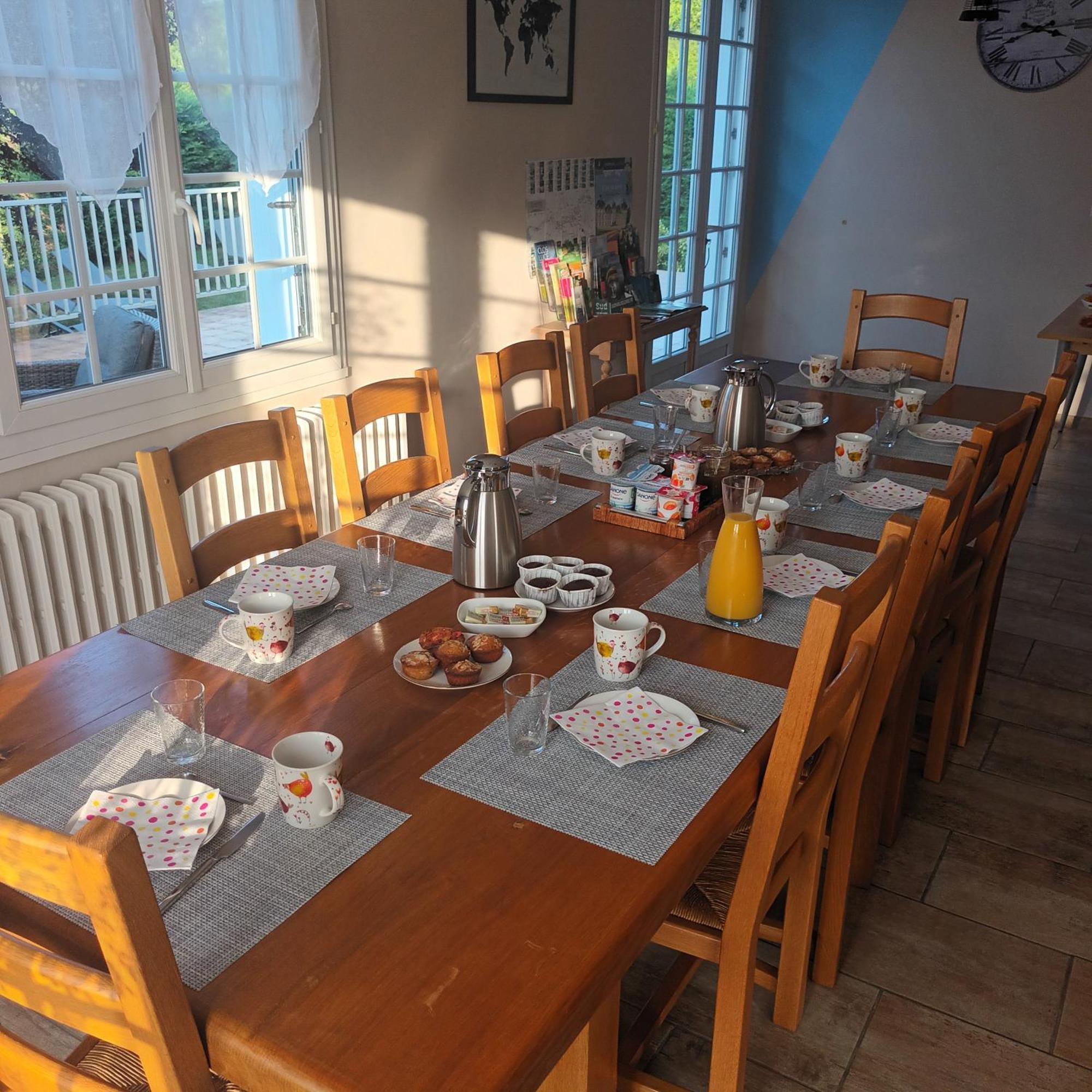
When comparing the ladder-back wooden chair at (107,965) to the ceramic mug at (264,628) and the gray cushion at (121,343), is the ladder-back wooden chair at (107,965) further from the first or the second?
the gray cushion at (121,343)

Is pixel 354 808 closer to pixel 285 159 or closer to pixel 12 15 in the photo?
pixel 12 15

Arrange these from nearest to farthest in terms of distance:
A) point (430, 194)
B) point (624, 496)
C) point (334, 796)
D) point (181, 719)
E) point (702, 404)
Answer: point (334, 796) → point (181, 719) → point (624, 496) → point (702, 404) → point (430, 194)

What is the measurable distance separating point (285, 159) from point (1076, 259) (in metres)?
4.28

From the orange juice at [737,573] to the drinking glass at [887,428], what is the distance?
0.96 metres

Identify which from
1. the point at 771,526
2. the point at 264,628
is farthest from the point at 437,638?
the point at 771,526

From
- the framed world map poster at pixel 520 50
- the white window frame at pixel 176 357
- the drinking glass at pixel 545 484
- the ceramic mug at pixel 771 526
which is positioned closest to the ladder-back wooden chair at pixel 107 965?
the ceramic mug at pixel 771 526

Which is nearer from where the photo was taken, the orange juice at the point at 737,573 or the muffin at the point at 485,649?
the muffin at the point at 485,649

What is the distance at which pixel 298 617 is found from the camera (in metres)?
1.57

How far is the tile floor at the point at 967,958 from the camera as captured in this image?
1647 mm

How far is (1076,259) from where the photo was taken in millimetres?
5156

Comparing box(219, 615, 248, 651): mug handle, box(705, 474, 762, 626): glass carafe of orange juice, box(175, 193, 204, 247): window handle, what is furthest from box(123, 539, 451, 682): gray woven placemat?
box(175, 193, 204, 247): window handle

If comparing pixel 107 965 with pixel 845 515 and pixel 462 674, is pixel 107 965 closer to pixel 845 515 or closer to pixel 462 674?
pixel 462 674

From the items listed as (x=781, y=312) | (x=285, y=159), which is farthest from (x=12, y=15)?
(x=781, y=312)

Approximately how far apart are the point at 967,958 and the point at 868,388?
171cm
